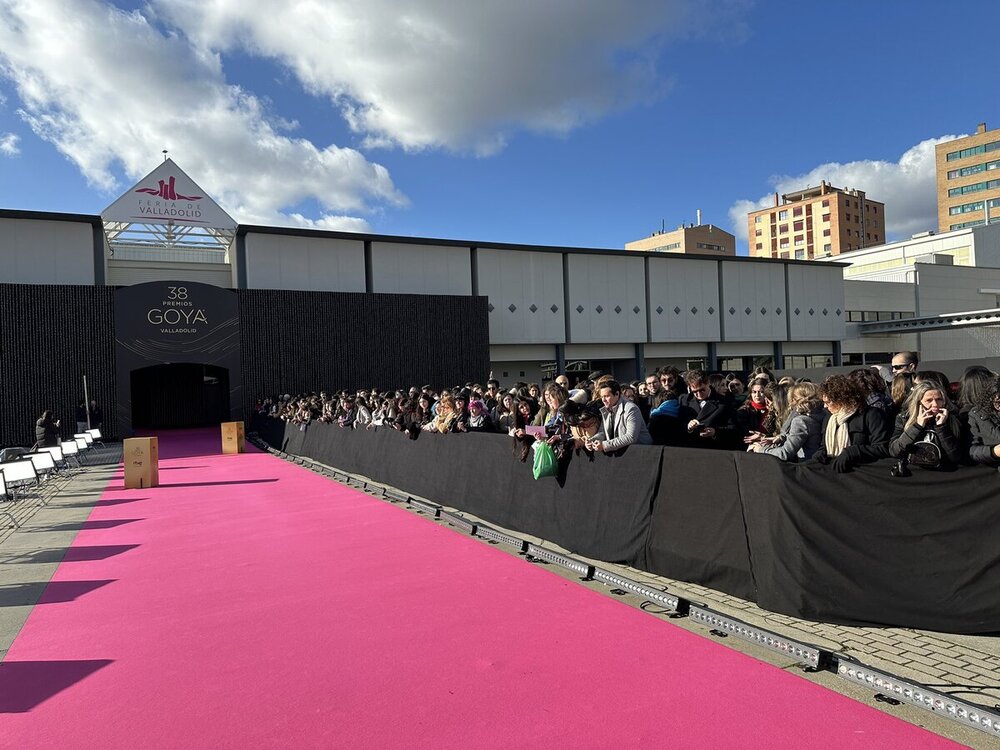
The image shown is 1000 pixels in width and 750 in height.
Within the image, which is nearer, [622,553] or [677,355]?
[622,553]

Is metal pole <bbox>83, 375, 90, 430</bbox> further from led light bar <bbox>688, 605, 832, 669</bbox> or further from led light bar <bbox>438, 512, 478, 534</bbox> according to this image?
led light bar <bbox>688, 605, 832, 669</bbox>

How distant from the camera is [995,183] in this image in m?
91.5

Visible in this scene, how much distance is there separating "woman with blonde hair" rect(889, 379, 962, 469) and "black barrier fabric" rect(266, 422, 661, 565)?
2024 mm

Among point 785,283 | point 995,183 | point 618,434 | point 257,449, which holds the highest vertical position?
point 995,183

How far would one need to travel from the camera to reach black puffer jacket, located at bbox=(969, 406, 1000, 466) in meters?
4.14

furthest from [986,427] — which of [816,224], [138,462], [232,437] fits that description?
[816,224]

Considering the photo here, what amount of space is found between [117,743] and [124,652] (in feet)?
4.88

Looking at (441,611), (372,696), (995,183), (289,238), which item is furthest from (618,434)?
(995,183)

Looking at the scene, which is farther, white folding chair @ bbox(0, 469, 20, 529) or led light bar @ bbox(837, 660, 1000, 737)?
white folding chair @ bbox(0, 469, 20, 529)

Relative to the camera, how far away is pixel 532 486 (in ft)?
25.3

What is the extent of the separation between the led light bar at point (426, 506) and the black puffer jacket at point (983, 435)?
6387 millimetres

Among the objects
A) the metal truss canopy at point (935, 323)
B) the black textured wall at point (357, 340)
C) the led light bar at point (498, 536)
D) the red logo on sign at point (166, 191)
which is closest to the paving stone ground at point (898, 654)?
the led light bar at point (498, 536)

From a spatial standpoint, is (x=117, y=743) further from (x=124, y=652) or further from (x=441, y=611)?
(x=441, y=611)

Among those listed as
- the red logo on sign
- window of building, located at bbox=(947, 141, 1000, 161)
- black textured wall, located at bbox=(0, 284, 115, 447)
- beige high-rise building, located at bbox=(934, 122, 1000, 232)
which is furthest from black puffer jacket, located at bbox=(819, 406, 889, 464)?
window of building, located at bbox=(947, 141, 1000, 161)
